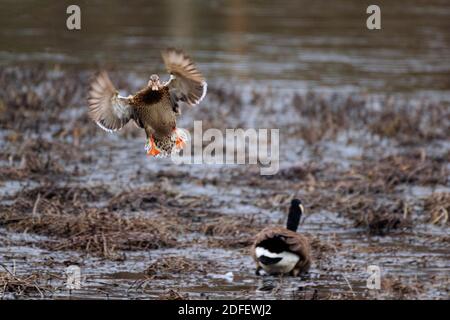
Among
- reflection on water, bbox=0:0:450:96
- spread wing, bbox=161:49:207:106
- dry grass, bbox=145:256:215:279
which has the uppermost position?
spread wing, bbox=161:49:207:106

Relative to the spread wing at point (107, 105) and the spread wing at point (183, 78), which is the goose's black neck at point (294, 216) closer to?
the spread wing at point (183, 78)

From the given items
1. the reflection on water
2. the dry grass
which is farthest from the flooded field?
the reflection on water

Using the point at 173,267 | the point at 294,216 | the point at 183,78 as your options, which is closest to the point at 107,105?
the point at 183,78

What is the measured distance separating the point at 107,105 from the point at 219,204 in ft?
14.8

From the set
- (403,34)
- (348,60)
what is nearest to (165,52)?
(348,60)

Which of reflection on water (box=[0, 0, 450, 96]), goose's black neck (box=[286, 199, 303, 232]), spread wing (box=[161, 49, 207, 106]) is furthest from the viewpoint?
reflection on water (box=[0, 0, 450, 96])

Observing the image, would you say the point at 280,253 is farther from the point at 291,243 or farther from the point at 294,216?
the point at 294,216

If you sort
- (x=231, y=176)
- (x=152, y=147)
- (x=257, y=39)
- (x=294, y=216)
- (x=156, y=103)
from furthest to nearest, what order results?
(x=257, y=39), (x=231, y=176), (x=294, y=216), (x=152, y=147), (x=156, y=103)

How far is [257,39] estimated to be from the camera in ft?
91.7

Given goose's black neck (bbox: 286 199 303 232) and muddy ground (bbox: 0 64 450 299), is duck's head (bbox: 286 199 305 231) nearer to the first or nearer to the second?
goose's black neck (bbox: 286 199 303 232)

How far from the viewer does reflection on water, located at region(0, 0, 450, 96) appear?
75.4 feet

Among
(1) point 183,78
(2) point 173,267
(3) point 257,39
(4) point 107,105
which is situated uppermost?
(1) point 183,78

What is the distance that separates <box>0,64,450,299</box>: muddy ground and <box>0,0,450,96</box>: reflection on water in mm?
3986

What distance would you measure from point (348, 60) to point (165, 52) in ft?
55.3
